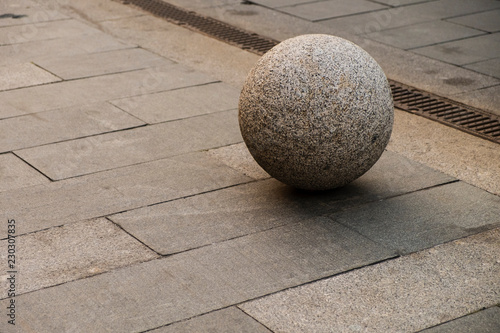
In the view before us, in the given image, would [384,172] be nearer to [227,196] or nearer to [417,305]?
[227,196]

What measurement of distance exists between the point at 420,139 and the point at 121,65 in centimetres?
423

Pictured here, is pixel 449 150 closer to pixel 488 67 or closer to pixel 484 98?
pixel 484 98

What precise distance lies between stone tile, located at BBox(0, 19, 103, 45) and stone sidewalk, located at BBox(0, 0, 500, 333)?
1.90 meters

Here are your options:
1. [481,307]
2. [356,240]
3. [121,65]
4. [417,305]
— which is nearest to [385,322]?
[417,305]

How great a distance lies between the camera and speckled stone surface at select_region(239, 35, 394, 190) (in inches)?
224

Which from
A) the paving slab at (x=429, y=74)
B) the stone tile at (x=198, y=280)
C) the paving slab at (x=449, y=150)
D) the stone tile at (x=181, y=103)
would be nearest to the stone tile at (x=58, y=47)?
the stone tile at (x=181, y=103)

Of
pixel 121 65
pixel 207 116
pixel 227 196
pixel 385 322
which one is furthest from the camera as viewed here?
pixel 121 65

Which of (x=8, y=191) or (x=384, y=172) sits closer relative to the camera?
(x=8, y=191)

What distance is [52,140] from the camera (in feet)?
24.8

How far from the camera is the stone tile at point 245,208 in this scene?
227 inches

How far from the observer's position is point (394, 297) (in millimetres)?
4961

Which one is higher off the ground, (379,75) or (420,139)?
(379,75)

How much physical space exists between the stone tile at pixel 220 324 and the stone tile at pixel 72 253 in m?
0.89

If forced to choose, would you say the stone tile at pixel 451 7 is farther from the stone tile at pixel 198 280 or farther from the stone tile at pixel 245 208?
the stone tile at pixel 198 280
